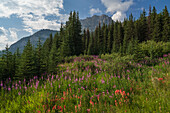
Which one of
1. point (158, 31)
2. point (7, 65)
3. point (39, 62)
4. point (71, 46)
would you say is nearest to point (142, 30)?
point (158, 31)

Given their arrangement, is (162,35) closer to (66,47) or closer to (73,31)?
(73,31)

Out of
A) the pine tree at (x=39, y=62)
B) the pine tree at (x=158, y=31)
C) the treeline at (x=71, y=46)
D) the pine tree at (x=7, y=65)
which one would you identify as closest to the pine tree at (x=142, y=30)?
the treeline at (x=71, y=46)

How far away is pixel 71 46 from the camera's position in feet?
74.8

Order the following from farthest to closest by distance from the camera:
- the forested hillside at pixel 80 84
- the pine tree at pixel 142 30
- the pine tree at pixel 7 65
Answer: the pine tree at pixel 142 30 < the pine tree at pixel 7 65 < the forested hillside at pixel 80 84

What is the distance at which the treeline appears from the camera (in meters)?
5.59

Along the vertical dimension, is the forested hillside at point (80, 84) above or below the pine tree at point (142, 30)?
below

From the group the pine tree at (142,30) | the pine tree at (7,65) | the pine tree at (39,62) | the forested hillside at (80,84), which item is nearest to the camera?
the forested hillside at (80,84)

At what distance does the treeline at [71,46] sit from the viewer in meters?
5.59

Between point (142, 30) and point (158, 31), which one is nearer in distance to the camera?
point (158, 31)

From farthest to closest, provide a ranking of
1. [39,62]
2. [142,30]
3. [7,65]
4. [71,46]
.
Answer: [142,30], [71,46], [39,62], [7,65]

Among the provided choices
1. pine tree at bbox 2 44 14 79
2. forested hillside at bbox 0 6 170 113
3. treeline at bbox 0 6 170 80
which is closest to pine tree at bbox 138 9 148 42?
treeline at bbox 0 6 170 80

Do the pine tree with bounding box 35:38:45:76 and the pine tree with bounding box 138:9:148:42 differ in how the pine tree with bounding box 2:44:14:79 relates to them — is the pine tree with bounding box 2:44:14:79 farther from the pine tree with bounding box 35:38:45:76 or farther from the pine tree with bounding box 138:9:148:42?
the pine tree with bounding box 138:9:148:42

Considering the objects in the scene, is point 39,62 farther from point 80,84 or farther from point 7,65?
point 80,84

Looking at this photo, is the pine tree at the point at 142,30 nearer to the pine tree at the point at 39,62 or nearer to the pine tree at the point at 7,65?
the pine tree at the point at 39,62
